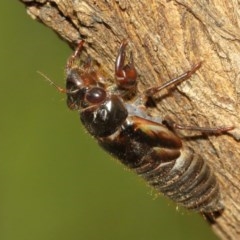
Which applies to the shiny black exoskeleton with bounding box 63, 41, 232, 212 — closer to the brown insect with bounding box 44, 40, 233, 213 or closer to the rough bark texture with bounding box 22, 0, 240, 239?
the brown insect with bounding box 44, 40, 233, 213

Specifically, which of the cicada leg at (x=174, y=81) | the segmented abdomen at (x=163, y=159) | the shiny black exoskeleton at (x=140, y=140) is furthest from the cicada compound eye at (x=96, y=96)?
the cicada leg at (x=174, y=81)

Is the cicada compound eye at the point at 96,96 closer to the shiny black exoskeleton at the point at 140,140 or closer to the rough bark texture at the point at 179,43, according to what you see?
the shiny black exoskeleton at the point at 140,140

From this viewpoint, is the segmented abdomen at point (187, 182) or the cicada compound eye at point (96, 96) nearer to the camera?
the segmented abdomen at point (187, 182)

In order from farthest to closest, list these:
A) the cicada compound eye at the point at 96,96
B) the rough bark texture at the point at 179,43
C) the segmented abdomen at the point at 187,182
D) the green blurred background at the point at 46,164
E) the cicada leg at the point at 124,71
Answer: the green blurred background at the point at 46,164 < the cicada compound eye at the point at 96,96 < the segmented abdomen at the point at 187,182 < the cicada leg at the point at 124,71 < the rough bark texture at the point at 179,43

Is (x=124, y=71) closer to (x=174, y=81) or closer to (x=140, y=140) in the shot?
(x=174, y=81)

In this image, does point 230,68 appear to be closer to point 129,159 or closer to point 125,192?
point 129,159

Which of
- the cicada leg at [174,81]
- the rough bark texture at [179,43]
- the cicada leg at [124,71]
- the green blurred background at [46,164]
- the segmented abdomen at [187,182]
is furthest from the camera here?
the green blurred background at [46,164]

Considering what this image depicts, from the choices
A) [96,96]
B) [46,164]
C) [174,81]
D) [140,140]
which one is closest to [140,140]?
[140,140]

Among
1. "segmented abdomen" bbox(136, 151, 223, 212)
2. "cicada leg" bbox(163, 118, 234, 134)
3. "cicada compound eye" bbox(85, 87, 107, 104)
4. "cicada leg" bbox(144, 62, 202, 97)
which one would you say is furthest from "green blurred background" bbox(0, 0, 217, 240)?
"cicada leg" bbox(144, 62, 202, 97)

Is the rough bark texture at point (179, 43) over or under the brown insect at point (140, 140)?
over
